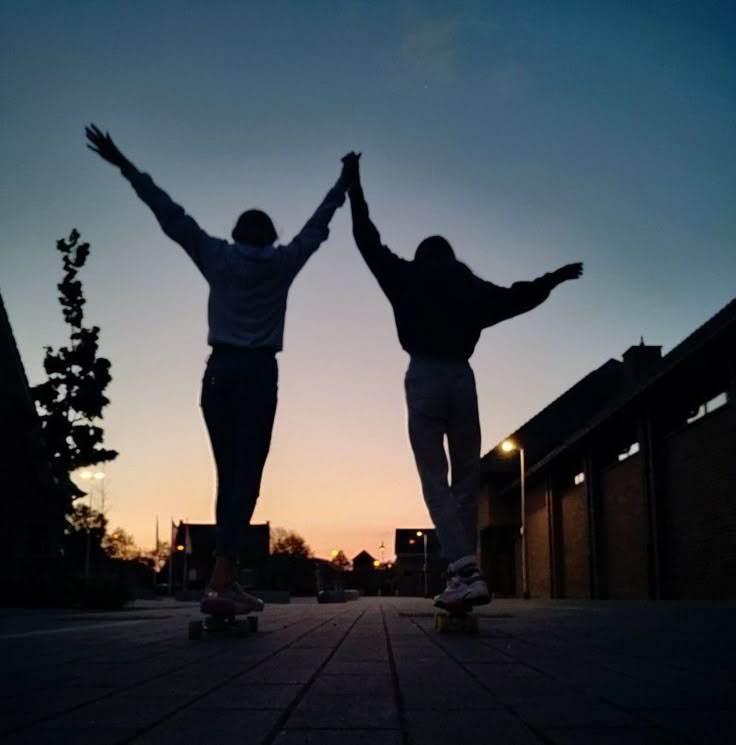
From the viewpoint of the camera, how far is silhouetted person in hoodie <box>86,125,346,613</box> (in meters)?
4.87

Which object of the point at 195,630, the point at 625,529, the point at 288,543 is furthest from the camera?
the point at 288,543

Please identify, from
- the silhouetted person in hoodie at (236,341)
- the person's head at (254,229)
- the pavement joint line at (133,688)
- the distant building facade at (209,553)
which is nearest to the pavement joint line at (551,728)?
the pavement joint line at (133,688)

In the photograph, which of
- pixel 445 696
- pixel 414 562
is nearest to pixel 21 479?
pixel 445 696

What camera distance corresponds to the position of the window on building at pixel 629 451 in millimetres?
22812

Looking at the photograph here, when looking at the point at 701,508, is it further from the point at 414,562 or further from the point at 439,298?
the point at 414,562

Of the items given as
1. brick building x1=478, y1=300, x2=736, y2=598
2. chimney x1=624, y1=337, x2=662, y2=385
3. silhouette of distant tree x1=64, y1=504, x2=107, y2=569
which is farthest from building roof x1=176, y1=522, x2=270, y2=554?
chimney x1=624, y1=337, x2=662, y2=385

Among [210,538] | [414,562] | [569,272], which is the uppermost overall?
[210,538]

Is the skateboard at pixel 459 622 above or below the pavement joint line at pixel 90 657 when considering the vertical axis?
above

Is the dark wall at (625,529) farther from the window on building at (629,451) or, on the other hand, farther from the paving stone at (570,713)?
the paving stone at (570,713)

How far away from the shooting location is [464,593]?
4.71 metres

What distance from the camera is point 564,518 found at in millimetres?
31719

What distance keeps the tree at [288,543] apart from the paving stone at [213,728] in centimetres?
12357

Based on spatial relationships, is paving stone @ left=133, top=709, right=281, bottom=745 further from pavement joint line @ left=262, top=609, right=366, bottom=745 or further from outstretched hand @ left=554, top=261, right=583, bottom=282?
outstretched hand @ left=554, top=261, right=583, bottom=282

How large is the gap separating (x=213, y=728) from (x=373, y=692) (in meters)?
0.67
